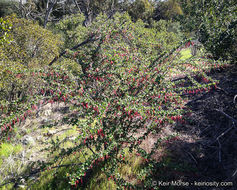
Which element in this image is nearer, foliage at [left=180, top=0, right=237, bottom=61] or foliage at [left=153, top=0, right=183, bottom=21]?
foliage at [left=180, top=0, right=237, bottom=61]

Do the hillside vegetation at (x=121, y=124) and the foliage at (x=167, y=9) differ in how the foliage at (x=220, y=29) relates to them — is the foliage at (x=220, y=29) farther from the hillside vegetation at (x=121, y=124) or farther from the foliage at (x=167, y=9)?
the foliage at (x=167, y=9)

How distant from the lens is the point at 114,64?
3574 millimetres

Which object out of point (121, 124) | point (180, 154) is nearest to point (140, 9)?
point (180, 154)

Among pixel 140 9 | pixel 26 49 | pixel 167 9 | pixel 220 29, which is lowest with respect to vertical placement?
pixel 26 49

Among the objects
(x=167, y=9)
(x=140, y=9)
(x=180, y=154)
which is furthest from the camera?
(x=167, y=9)

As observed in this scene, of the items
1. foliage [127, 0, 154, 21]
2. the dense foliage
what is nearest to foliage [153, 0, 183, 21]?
foliage [127, 0, 154, 21]

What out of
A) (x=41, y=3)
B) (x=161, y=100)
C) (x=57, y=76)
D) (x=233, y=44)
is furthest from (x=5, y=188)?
(x=41, y=3)

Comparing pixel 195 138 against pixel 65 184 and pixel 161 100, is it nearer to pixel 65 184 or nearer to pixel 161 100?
pixel 161 100

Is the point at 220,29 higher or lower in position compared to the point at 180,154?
higher

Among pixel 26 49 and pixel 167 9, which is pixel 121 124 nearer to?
pixel 26 49

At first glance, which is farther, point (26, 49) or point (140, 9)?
point (140, 9)

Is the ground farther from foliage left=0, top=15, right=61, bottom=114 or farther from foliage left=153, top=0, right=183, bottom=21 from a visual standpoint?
foliage left=153, top=0, right=183, bottom=21

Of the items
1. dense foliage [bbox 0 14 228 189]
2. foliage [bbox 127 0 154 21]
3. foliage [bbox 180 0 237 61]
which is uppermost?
foliage [bbox 127 0 154 21]

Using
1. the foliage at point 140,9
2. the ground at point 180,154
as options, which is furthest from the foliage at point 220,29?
the foliage at point 140,9
